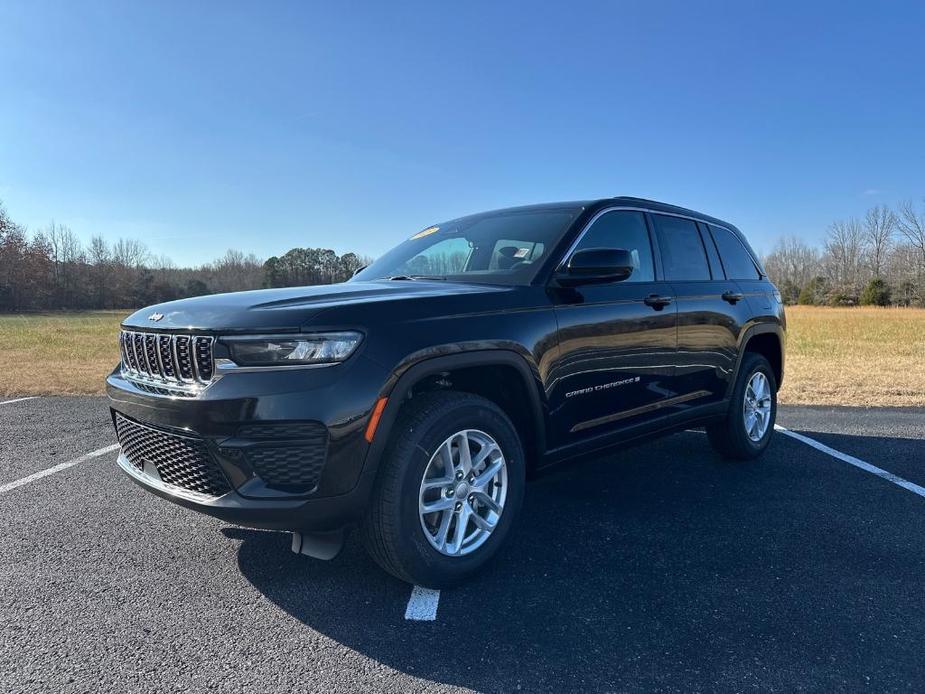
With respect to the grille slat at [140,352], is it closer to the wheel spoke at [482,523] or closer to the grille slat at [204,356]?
the grille slat at [204,356]

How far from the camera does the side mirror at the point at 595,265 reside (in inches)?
122

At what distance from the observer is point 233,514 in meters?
2.40

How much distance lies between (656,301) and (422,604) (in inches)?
91.6

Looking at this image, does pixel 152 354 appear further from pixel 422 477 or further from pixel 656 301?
pixel 656 301

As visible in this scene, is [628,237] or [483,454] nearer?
[483,454]

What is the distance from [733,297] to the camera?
4.68 metres

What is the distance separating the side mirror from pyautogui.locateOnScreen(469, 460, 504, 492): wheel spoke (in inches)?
40.4

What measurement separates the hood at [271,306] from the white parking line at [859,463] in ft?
11.5

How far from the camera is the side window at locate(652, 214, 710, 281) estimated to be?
4188 mm

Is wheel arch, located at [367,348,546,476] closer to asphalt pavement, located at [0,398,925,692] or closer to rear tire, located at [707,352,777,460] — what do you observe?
asphalt pavement, located at [0,398,925,692]

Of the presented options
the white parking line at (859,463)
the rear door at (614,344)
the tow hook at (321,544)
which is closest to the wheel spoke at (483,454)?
the rear door at (614,344)

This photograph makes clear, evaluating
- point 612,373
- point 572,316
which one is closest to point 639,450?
point 612,373

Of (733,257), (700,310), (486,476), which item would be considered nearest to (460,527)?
(486,476)

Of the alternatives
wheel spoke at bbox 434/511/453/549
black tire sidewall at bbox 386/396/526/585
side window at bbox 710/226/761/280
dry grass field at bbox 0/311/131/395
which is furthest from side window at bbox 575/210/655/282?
dry grass field at bbox 0/311/131/395
